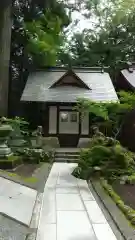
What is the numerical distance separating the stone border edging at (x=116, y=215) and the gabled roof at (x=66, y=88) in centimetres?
929

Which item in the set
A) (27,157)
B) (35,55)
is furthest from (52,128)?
(35,55)

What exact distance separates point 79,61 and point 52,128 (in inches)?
330

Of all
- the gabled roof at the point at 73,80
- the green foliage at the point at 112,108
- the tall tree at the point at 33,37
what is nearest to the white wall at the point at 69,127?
the gabled roof at the point at 73,80

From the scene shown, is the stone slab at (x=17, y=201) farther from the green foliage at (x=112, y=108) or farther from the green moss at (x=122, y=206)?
the green foliage at (x=112, y=108)

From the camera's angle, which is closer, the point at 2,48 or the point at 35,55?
the point at 2,48

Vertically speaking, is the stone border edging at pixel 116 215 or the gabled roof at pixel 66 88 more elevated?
the gabled roof at pixel 66 88

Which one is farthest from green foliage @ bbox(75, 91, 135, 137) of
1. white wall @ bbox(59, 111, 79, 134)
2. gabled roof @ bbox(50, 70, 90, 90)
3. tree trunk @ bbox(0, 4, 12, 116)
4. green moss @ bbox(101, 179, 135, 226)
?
tree trunk @ bbox(0, 4, 12, 116)

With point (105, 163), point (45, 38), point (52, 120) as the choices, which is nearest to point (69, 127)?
point (52, 120)

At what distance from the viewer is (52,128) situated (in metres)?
16.4

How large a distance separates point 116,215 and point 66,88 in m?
12.9

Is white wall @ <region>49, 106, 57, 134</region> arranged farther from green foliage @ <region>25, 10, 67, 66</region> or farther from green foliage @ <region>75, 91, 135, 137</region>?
green foliage @ <region>25, 10, 67, 66</region>

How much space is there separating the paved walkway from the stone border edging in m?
0.16

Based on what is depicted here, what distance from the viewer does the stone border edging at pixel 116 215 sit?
4.28m

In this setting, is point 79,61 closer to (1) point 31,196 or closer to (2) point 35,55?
(2) point 35,55
